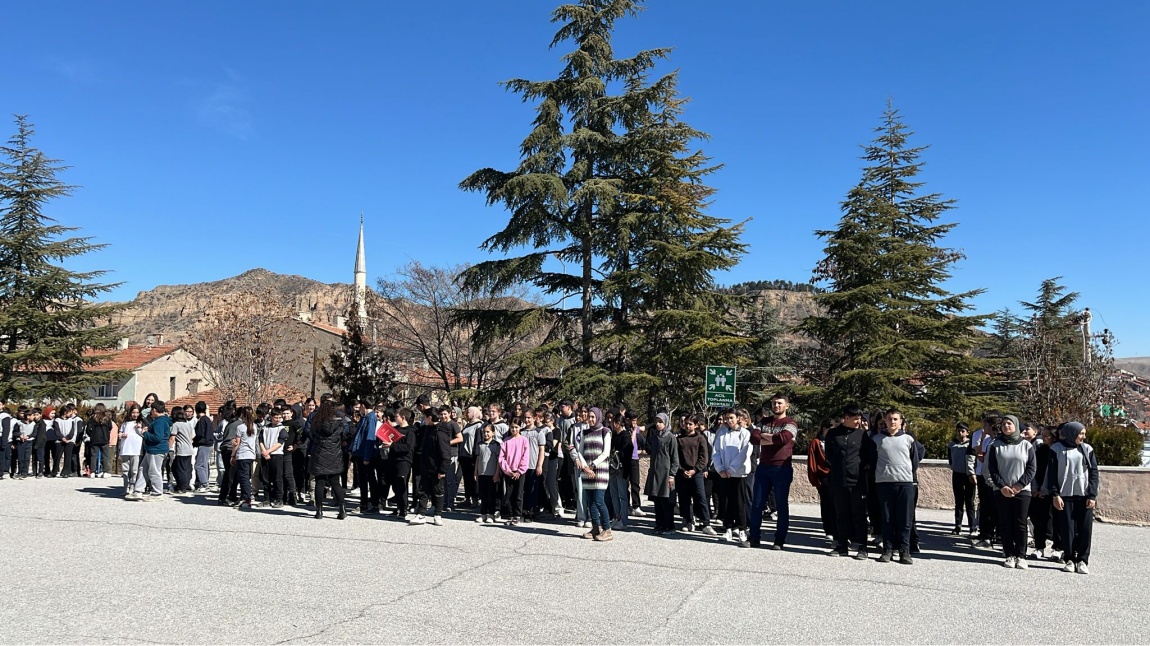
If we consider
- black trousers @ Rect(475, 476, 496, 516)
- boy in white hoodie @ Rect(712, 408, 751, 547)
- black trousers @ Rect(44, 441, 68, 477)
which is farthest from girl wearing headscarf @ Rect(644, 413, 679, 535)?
black trousers @ Rect(44, 441, 68, 477)

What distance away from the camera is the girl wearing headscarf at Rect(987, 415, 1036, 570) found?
888 centimetres

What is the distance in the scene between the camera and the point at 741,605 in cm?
676

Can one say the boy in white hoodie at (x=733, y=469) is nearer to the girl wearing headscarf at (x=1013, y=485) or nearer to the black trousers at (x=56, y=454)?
the girl wearing headscarf at (x=1013, y=485)

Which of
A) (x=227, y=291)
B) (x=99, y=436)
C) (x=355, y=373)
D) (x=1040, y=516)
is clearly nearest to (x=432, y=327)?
(x=355, y=373)

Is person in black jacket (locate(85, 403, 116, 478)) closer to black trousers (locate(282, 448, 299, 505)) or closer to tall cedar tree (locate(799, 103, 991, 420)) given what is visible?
black trousers (locate(282, 448, 299, 505))

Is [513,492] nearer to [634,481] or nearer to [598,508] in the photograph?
[634,481]

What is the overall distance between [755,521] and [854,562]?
1404mm

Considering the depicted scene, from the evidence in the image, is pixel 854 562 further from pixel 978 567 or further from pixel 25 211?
pixel 25 211

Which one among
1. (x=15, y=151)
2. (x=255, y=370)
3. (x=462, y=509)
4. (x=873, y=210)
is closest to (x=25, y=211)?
(x=15, y=151)

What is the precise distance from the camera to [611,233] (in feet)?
76.3

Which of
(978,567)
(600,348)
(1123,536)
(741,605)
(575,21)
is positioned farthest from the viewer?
(575,21)

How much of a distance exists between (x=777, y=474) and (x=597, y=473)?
2290mm

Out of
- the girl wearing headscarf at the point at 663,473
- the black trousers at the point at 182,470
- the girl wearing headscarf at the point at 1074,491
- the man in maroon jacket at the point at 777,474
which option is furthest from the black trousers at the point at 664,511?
the black trousers at the point at 182,470

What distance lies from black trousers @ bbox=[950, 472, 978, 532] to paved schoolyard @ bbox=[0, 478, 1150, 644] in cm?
93
